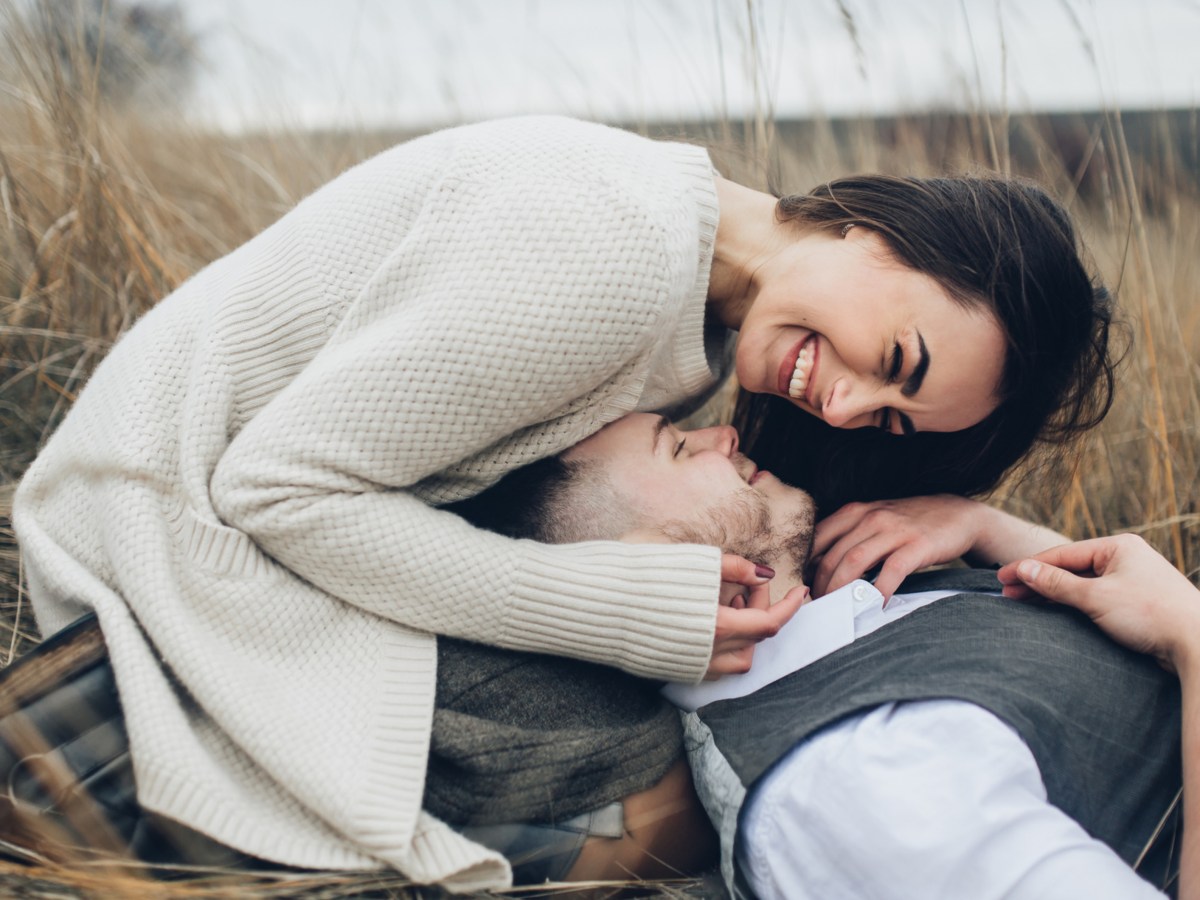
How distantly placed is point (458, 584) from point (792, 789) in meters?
0.66

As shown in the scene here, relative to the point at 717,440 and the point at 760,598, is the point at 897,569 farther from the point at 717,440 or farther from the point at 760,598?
the point at 717,440

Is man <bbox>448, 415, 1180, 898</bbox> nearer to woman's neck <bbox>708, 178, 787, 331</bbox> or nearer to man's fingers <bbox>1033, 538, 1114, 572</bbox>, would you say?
man's fingers <bbox>1033, 538, 1114, 572</bbox>

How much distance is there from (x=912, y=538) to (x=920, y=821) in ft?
3.02

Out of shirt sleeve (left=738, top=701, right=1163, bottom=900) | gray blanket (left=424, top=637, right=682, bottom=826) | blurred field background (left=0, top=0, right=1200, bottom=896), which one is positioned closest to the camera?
shirt sleeve (left=738, top=701, right=1163, bottom=900)

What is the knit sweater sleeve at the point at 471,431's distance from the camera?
1673mm

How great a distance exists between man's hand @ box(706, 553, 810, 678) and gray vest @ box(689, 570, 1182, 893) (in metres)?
0.07

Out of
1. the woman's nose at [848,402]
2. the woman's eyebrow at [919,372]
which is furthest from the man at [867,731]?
the woman's eyebrow at [919,372]

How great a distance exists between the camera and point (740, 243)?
2.22 metres

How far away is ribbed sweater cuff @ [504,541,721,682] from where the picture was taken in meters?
1.70

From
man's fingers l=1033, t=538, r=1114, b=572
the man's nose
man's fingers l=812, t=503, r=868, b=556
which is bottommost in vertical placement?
man's fingers l=812, t=503, r=868, b=556

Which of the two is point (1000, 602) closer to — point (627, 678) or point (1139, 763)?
point (1139, 763)

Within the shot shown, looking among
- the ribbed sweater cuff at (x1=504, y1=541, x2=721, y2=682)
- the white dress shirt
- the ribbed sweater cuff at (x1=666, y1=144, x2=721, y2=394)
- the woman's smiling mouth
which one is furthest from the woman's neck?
the white dress shirt

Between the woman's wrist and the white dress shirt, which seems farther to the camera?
the woman's wrist

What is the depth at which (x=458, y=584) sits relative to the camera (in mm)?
1685
